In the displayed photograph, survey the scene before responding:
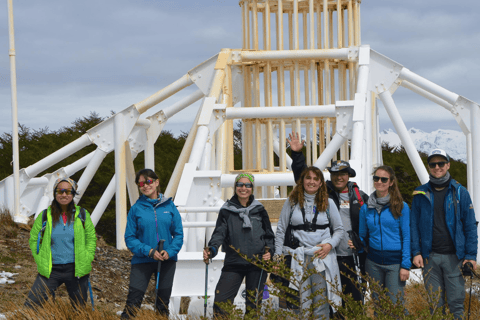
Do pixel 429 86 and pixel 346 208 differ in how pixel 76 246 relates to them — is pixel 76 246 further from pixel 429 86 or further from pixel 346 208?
pixel 429 86

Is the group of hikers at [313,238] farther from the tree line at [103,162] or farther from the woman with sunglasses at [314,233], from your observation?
the tree line at [103,162]

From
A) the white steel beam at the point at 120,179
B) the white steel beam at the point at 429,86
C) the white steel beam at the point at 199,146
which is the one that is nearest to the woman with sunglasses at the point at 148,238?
the white steel beam at the point at 199,146

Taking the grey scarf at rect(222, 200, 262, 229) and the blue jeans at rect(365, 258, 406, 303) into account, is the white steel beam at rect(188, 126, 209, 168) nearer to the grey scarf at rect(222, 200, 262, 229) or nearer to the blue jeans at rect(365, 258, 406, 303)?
the grey scarf at rect(222, 200, 262, 229)

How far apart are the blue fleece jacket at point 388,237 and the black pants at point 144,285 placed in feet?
5.28

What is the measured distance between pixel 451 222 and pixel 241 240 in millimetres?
1616

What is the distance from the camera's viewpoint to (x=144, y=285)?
205 inches

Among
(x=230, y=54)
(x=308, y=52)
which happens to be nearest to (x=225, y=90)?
(x=230, y=54)

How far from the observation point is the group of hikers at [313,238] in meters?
4.84

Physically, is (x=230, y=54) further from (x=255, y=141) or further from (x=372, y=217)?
(x=372, y=217)

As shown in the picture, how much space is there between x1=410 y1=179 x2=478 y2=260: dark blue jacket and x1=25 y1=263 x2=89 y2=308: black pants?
2.70 metres

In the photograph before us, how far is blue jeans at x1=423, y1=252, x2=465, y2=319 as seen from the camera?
490cm

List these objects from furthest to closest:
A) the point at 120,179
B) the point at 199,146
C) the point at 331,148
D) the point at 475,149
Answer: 1. the point at 120,179
2. the point at 475,149
3. the point at 331,148
4. the point at 199,146

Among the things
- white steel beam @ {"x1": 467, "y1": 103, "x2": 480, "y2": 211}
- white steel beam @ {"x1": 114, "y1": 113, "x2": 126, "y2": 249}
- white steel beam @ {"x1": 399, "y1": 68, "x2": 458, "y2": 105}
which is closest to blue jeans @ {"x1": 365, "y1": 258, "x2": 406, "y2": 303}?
white steel beam @ {"x1": 467, "y1": 103, "x2": 480, "y2": 211}

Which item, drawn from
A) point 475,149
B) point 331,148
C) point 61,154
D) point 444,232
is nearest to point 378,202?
point 444,232
